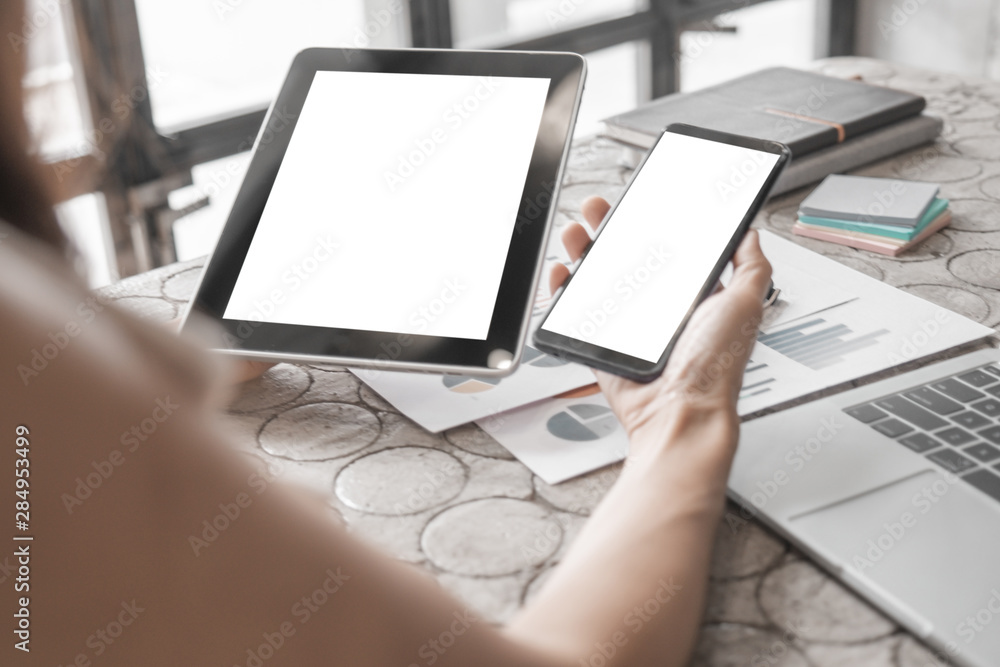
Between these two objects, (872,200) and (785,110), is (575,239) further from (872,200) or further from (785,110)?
(785,110)

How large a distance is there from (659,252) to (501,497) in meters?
0.22

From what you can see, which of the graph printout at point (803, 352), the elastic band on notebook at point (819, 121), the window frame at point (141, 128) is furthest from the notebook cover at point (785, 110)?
the window frame at point (141, 128)

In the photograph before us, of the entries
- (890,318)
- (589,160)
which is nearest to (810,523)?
(890,318)

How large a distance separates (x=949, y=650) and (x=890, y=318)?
36 cm

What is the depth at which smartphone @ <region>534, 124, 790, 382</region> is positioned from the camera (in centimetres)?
61

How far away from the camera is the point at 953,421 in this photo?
0.56m

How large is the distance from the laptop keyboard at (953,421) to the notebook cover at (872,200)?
0.26 meters

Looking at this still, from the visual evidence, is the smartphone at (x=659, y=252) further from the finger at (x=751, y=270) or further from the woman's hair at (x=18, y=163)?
the woman's hair at (x=18, y=163)

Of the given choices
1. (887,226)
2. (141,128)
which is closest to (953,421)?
(887,226)

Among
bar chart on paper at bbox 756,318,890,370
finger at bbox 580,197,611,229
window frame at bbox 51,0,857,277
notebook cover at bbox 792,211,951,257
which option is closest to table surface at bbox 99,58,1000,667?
notebook cover at bbox 792,211,951,257

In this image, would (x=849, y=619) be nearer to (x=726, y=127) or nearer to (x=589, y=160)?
(x=726, y=127)

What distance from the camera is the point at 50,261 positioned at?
28 cm

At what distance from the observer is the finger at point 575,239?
0.71m

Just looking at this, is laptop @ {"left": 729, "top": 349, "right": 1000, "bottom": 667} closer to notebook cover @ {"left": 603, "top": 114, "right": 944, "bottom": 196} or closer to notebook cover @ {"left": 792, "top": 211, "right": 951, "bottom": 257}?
notebook cover @ {"left": 792, "top": 211, "right": 951, "bottom": 257}
